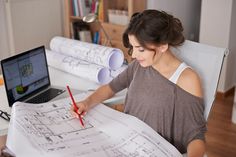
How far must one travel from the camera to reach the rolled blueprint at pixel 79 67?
190cm

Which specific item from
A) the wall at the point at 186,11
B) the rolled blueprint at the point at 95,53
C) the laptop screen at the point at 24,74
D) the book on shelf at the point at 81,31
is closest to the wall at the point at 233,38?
the wall at the point at 186,11

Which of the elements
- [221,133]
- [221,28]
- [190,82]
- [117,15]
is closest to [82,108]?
[190,82]

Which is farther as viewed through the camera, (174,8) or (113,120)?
(174,8)

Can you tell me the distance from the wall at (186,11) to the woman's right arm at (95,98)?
170 cm

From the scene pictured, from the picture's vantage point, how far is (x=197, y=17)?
383cm

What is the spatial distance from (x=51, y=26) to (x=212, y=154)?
2132 mm

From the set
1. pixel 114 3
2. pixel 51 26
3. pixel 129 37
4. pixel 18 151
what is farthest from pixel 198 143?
pixel 51 26

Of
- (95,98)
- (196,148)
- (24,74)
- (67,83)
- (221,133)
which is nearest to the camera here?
(196,148)

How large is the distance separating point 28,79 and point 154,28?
75cm

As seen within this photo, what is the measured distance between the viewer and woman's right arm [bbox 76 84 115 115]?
147 centimetres

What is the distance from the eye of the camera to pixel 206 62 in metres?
1.43

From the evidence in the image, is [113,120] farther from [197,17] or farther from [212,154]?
[197,17]

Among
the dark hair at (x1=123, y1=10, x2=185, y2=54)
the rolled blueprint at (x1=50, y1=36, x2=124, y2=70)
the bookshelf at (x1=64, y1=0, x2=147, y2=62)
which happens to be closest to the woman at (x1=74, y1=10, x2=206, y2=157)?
the dark hair at (x1=123, y1=10, x2=185, y2=54)

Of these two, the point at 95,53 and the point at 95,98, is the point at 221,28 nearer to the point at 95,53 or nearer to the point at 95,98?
the point at 95,53
